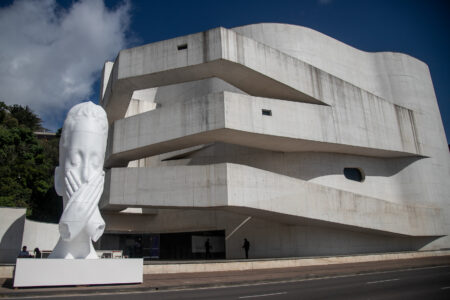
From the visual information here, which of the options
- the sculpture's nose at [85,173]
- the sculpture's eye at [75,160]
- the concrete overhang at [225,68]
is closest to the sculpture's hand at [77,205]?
the sculpture's nose at [85,173]

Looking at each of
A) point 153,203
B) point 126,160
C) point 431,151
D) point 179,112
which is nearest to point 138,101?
point 126,160

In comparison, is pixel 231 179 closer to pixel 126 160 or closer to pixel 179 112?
pixel 179 112

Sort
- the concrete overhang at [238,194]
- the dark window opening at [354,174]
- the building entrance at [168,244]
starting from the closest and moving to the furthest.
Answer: the concrete overhang at [238,194], the dark window opening at [354,174], the building entrance at [168,244]

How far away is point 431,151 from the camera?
81.3 ft

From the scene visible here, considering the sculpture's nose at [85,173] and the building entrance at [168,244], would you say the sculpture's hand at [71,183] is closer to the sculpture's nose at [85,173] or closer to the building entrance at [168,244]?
the sculpture's nose at [85,173]

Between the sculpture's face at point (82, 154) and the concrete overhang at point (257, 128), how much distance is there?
853 cm

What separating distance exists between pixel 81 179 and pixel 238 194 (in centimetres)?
914

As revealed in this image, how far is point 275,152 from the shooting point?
912 inches

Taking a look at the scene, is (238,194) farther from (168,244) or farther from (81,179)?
(168,244)

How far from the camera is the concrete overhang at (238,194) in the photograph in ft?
59.6

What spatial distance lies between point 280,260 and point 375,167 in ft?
39.5

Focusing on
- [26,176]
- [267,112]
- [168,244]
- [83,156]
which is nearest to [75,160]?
[83,156]

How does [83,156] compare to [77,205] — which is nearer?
[77,205]

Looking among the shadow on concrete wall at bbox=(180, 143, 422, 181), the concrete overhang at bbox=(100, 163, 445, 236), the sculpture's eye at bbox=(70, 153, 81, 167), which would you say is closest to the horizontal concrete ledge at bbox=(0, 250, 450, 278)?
the concrete overhang at bbox=(100, 163, 445, 236)
